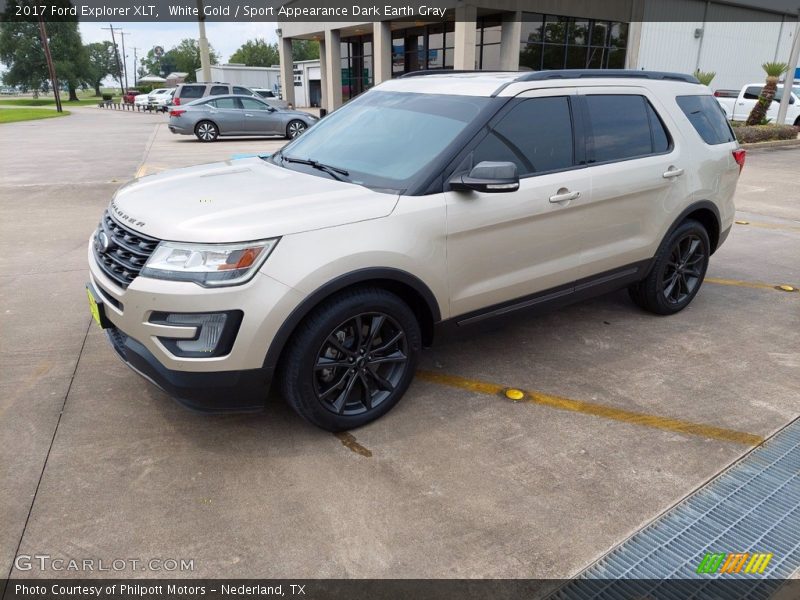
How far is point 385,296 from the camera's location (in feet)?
10.7

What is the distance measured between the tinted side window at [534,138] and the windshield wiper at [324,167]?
0.77 meters

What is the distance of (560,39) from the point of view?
27.6 m

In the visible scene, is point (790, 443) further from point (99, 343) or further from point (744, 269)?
point (99, 343)

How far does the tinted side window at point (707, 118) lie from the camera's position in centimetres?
478

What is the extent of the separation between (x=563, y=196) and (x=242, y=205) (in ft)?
6.41

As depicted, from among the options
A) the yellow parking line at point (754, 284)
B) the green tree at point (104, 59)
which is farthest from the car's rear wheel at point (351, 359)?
the green tree at point (104, 59)

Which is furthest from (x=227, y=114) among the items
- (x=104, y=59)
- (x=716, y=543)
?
(x=104, y=59)

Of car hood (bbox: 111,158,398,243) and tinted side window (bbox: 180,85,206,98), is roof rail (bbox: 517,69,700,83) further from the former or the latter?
tinted side window (bbox: 180,85,206,98)

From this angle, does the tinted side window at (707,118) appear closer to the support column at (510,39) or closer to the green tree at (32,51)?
the support column at (510,39)

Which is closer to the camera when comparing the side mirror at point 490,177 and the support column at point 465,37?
the side mirror at point 490,177

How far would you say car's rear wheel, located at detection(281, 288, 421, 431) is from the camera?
3068 mm

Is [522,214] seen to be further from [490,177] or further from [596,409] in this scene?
[596,409]

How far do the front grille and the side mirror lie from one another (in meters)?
1.62

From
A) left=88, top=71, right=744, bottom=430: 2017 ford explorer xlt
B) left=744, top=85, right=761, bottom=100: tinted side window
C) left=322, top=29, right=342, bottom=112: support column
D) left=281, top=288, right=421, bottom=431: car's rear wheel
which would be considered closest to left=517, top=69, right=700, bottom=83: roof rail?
left=88, top=71, right=744, bottom=430: 2017 ford explorer xlt
